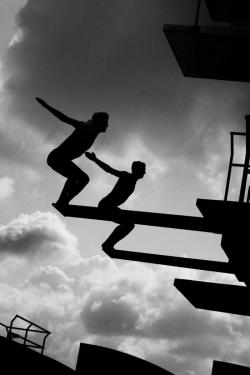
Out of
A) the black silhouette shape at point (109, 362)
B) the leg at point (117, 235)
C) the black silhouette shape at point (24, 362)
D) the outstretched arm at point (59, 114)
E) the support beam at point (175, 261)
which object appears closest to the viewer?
the outstretched arm at point (59, 114)

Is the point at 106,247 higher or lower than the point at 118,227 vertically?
lower

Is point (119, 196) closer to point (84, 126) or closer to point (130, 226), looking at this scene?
point (130, 226)

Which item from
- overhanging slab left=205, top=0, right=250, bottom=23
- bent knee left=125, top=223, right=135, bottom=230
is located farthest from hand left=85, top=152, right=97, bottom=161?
overhanging slab left=205, top=0, right=250, bottom=23

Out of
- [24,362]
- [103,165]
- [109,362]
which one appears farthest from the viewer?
[24,362]

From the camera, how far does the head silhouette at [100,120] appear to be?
934 centimetres

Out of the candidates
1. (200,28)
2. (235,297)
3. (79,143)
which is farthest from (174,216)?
(200,28)

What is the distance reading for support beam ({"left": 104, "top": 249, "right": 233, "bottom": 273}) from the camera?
33.1 ft

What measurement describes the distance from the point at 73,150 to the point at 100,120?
707mm

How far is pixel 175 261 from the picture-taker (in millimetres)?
10188

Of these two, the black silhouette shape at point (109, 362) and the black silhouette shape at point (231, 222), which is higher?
the black silhouette shape at point (231, 222)

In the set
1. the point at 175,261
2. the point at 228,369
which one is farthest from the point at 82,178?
the point at 228,369

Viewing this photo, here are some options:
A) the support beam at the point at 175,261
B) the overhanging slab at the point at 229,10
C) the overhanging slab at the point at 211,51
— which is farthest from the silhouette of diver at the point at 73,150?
the overhanging slab at the point at 229,10

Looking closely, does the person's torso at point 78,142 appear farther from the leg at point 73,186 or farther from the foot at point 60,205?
the foot at point 60,205

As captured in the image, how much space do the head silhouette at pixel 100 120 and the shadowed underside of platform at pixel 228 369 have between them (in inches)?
243
